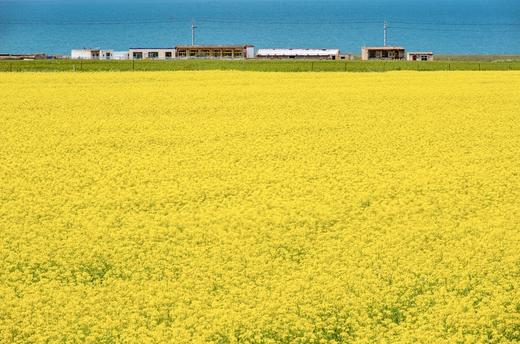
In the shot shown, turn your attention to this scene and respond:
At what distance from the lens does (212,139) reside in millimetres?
21344

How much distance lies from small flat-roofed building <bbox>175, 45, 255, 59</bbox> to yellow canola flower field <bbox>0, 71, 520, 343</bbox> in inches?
3954

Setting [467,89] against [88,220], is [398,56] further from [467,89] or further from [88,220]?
[88,220]

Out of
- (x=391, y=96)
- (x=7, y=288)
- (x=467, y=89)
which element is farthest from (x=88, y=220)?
(x=467, y=89)

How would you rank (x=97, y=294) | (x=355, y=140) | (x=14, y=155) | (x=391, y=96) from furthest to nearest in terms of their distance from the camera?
1. (x=391, y=96)
2. (x=355, y=140)
3. (x=14, y=155)
4. (x=97, y=294)

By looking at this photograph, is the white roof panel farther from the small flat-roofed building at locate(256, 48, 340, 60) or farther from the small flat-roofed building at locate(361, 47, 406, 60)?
the small flat-roofed building at locate(361, 47, 406, 60)

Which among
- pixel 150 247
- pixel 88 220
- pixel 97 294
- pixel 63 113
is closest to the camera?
pixel 97 294

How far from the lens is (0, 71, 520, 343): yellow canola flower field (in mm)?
9539

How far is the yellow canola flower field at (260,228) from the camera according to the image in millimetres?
9539

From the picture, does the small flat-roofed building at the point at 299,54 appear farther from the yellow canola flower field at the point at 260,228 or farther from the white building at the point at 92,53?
the yellow canola flower field at the point at 260,228

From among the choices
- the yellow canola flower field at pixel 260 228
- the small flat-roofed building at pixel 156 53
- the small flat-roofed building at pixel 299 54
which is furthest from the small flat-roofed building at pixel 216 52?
the yellow canola flower field at pixel 260 228

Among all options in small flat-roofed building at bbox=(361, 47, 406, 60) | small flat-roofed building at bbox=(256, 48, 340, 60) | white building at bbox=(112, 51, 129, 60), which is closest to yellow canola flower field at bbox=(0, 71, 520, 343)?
small flat-roofed building at bbox=(361, 47, 406, 60)

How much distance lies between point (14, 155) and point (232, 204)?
7017 mm

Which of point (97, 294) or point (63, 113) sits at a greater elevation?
point (63, 113)

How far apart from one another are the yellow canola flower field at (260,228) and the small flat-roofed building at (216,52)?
10043 centimetres
